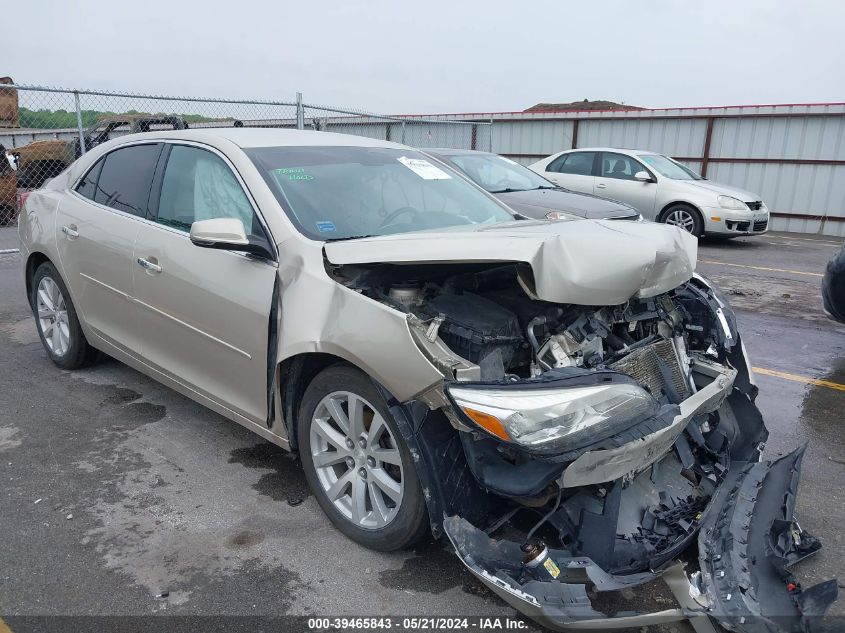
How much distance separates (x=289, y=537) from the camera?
295 cm

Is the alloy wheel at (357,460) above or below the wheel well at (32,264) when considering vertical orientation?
below

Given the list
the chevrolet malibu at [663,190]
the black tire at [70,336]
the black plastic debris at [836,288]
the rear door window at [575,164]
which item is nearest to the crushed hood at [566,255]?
the black tire at [70,336]

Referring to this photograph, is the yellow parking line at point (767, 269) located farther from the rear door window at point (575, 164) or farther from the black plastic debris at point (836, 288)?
the black plastic debris at point (836, 288)

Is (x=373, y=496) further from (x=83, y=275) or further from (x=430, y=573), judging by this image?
(x=83, y=275)

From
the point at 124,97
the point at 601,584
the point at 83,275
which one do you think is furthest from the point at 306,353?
the point at 124,97

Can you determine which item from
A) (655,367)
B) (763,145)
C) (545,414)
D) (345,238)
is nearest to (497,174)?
(345,238)

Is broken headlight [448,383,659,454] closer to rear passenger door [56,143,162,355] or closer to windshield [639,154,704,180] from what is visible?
rear passenger door [56,143,162,355]

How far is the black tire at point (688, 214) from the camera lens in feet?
37.8

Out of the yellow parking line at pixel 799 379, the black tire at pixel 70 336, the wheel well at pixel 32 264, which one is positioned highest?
the wheel well at pixel 32 264

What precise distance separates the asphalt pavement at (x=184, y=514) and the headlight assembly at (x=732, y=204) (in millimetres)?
6804

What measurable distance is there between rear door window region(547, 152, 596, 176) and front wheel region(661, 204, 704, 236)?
1555mm

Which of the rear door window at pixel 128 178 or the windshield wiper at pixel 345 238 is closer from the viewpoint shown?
the windshield wiper at pixel 345 238

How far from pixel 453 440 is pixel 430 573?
630mm

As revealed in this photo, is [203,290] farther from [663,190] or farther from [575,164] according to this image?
[575,164]
